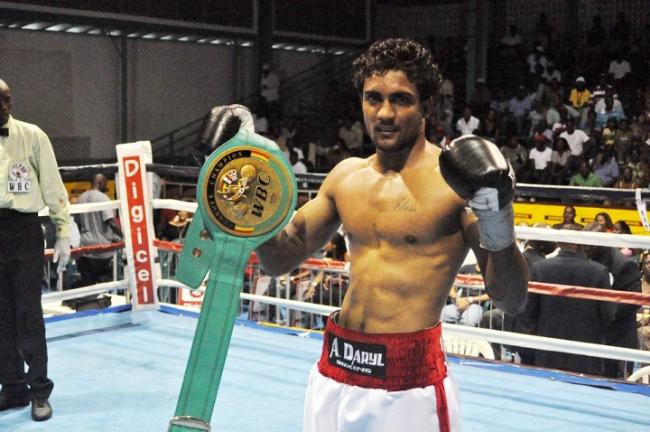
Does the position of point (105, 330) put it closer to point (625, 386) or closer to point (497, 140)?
point (625, 386)

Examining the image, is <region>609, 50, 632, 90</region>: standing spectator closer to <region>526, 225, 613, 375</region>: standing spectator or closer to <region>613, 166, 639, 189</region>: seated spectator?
<region>613, 166, 639, 189</region>: seated spectator

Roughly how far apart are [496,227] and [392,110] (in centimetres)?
39

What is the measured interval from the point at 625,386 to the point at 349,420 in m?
2.37

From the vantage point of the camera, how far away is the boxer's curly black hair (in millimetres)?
2002

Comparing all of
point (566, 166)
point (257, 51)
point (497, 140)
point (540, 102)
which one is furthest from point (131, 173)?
point (257, 51)

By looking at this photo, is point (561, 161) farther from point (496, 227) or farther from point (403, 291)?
point (496, 227)

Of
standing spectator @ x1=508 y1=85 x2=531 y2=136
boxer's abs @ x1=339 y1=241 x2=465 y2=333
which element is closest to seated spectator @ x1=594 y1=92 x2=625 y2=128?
standing spectator @ x1=508 y1=85 x2=531 y2=136

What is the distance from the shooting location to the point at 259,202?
1883 mm

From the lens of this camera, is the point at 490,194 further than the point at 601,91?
No

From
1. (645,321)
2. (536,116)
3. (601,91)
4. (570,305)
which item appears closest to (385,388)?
(570,305)

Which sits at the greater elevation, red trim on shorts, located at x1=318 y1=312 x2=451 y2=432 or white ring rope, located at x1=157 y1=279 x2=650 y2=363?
red trim on shorts, located at x1=318 y1=312 x2=451 y2=432

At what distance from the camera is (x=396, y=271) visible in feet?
6.67

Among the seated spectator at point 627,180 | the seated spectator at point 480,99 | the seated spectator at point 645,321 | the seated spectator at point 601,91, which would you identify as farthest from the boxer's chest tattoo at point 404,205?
the seated spectator at point 480,99

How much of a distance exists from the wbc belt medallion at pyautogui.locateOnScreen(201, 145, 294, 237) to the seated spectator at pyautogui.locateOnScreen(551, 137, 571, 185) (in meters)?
9.56
